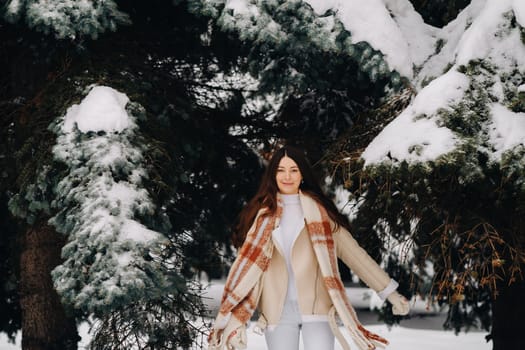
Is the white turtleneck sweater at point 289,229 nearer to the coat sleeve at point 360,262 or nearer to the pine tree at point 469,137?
the coat sleeve at point 360,262

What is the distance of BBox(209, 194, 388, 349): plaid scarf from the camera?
4.43m

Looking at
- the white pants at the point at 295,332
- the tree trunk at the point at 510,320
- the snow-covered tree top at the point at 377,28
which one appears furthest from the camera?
the tree trunk at the point at 510,320

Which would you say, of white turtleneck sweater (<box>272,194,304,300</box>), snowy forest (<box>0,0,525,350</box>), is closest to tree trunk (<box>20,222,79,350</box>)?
snowy forest (<box>0,0,525,350</box>)

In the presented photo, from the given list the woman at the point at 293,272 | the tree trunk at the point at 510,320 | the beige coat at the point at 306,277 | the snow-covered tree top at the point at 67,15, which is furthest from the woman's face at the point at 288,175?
the tree trunk at the point at 510,320

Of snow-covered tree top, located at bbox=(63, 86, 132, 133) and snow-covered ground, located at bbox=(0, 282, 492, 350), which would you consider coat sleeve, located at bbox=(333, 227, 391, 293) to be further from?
snow-covered ground, located at bbox=(0, 282, 492, 350)

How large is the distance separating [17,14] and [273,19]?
1.68 meters

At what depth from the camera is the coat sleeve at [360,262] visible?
4.55 m

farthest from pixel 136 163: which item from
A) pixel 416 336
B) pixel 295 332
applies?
pixel 416 336

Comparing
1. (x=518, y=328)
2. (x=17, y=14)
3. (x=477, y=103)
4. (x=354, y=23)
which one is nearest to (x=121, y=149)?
(x=17, y=14)

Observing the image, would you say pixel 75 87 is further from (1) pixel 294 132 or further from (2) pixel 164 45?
(1) pixel 294 132

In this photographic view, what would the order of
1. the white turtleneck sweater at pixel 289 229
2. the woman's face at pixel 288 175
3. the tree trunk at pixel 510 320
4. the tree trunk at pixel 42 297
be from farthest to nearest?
the tree trunk at pixel 510 320 < the tree trunk at pixel 42 297 < the woman's face at pixel 288 175 < the white turtleneck sweater at pixel 289 229

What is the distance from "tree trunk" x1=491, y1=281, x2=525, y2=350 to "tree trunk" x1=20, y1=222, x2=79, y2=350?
3.68m

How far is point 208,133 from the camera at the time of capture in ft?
21.8

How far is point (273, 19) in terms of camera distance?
5.20 m
